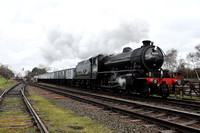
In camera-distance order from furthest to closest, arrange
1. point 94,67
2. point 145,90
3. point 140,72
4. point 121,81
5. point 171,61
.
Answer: point 171,61 < point 94,67 < point 121,81 < point 140,72 < point 145,90

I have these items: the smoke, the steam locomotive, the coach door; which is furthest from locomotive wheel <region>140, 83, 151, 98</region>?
the coach door

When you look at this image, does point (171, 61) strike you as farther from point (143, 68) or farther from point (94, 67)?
point (143, 68)

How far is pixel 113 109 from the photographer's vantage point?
7.42 metres

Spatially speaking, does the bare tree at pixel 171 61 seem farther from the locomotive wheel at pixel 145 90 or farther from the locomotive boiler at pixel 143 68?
the locomotive wheel at pixel 145 90

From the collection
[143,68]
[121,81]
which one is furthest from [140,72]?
[121,81]

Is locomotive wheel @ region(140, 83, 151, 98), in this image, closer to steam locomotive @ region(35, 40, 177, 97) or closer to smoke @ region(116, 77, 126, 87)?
steam locomotive @ region(35, 40, 177, 97)

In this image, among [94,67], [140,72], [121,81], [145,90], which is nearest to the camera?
[145,90]

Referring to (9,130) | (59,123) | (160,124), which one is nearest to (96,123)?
(59,123)

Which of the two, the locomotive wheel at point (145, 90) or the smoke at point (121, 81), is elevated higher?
the smoke at point (121, 81)

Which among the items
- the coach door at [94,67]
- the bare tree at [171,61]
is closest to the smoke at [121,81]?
the coach door at [94,67]

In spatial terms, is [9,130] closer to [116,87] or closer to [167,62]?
[116,87]

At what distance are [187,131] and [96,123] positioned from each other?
2.51 meters

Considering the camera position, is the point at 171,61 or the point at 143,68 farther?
the point at 171,61

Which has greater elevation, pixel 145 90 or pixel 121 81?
pixel 121 81
